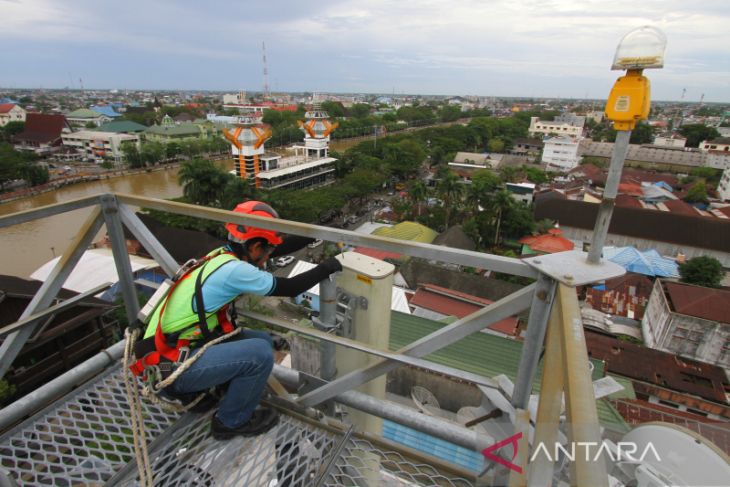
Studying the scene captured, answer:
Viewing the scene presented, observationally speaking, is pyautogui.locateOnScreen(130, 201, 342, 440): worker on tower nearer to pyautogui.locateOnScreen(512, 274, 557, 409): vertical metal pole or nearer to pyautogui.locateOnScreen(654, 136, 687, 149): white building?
pyautogui.locateOnScreen(512, 274, 557, 409): vertical metal pole

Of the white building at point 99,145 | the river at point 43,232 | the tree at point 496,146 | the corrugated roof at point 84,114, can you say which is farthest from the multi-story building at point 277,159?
the corrugated roof at point 84,114

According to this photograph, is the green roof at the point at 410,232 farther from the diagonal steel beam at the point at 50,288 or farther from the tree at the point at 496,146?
the tree at the point at 496,146

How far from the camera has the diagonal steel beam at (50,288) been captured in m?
1.85

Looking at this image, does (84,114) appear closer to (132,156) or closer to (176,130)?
(176,130)

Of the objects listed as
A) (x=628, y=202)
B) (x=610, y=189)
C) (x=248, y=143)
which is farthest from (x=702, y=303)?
(x=248, y=143)

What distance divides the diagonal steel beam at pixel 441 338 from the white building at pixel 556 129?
57.8 m

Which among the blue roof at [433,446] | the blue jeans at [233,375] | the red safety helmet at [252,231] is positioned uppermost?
the red safety helmet at [252,231]

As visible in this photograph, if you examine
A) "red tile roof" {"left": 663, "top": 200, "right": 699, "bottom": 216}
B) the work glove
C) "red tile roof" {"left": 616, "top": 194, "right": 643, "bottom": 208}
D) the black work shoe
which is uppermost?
the work glove

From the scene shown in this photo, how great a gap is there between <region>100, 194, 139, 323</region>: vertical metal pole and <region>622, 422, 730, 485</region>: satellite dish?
100 inches

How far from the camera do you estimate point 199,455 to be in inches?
63.0

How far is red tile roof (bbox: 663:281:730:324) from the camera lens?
378 inches

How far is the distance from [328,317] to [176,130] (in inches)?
1773

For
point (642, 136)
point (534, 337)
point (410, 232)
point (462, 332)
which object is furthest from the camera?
point (642, 136)

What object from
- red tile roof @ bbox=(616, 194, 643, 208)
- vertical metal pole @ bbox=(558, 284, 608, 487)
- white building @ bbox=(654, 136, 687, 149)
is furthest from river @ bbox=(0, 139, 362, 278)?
white building @ bbox=(654, 136, 687, 149)
